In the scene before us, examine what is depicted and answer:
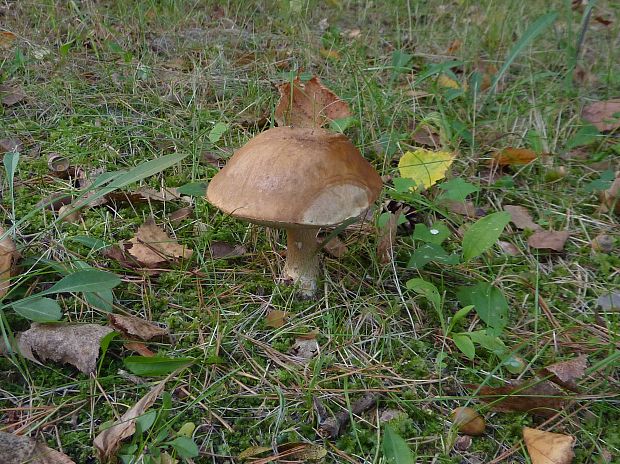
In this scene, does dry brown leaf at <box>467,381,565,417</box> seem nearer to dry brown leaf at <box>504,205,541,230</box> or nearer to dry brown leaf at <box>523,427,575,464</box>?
dry brown leaf at <box>523,427,575,464</box>

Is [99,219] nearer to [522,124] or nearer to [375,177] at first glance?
[375,177]

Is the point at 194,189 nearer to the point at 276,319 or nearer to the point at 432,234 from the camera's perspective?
the point at 276,319

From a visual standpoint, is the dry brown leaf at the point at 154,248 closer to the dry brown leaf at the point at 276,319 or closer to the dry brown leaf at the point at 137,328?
the dry brown leaf at the point at 137,328

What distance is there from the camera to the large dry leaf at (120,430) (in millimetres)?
1357

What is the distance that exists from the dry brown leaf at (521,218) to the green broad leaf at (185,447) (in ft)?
6.05

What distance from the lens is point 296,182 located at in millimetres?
1614

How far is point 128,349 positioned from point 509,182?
2055 mm

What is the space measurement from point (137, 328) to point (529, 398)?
129 centimetres

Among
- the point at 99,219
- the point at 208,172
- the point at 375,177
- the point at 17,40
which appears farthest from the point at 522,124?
the point at 17,40

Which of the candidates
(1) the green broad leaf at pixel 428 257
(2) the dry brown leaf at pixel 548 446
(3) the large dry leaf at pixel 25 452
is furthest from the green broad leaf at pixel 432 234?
(3) the large dry leaf at pixel 25 452

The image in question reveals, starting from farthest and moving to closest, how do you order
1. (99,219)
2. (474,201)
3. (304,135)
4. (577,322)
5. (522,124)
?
(522,124) < (474,201) < (99,219) < (577,322) < (304,135)

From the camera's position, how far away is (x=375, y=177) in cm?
185

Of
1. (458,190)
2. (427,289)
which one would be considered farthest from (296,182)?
(458,190)

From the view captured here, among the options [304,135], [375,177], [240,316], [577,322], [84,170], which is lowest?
[577,322]
